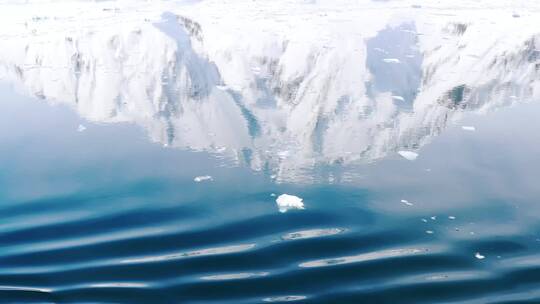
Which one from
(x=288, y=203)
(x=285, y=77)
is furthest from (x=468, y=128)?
(x=285, y=77)

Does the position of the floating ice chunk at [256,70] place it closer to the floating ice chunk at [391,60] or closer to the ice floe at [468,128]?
the floating ice chunk at [391,60]

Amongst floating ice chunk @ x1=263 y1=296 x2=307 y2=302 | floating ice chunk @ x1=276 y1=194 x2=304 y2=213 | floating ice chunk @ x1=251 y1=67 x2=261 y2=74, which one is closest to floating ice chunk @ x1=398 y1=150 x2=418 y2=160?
floating ice chunk @ x1=276 y1=194 x2=304 y2=213

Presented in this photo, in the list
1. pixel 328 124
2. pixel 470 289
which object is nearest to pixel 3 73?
pixel 328 124

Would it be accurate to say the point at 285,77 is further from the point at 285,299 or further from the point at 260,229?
the point at 285,299

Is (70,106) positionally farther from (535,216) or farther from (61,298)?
(535,216)

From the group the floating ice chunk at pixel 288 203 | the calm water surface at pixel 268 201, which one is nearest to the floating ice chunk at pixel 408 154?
the calm water surface at pixel 268 201

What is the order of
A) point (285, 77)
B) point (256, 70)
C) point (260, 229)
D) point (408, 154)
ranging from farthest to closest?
point (256, 70) < point (285, 77) < point (408, 154) < point (260, 229)
